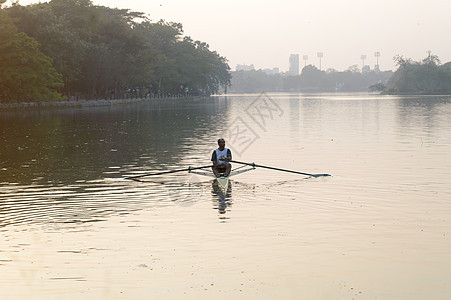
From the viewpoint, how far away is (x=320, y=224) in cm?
1527

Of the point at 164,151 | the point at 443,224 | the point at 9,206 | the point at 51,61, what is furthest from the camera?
the point at 51,61

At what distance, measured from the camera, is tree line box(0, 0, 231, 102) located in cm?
8019

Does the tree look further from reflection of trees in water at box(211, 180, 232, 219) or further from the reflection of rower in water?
the reflection of rower in water

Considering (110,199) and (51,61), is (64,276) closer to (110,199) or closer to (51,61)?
(110,199)

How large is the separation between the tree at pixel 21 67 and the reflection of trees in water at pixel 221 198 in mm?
62114

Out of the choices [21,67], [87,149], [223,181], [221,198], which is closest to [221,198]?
[221,198]

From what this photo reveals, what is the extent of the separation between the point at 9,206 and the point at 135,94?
13327cm

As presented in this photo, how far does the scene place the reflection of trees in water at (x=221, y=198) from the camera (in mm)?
17734

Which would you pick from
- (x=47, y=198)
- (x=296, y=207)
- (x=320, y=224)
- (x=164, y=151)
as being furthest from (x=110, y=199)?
(x=164, y=151)

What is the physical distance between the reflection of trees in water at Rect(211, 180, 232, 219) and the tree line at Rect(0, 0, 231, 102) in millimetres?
62540

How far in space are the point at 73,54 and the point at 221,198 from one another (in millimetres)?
78090

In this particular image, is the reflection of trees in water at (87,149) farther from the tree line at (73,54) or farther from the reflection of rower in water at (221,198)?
the tree line at (73,54)

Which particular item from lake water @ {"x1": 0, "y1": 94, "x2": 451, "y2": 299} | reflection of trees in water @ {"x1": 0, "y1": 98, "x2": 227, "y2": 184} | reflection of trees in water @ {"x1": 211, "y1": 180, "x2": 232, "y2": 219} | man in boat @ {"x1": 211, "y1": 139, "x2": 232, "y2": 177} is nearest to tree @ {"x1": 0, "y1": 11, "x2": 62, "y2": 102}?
reflection of trees in water @ {"x1": 0, "y1": 98, "x2": 227, "y2": 184}

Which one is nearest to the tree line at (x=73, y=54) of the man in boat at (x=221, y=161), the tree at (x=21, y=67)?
the tree at (x=21, y=67)
